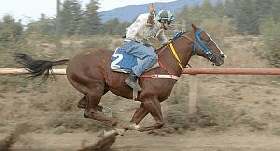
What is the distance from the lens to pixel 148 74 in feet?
26.0

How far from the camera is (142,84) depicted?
7.93 meters

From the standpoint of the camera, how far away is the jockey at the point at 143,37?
25.7 ft

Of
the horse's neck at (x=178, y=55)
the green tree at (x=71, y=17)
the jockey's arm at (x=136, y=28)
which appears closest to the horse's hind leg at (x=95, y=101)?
the jockey's arm at (x=136, y=28)

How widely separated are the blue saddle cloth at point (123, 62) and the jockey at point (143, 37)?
0.23ft

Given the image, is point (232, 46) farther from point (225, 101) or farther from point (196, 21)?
point (225, 101)

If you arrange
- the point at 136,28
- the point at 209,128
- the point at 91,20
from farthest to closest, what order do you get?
the point at 91,20 < the point at 209,128 < the point at 136,28

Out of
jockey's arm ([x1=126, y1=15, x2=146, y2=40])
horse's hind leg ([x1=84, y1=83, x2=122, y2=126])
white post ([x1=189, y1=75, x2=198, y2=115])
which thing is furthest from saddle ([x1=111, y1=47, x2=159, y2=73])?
white post ([x1=189, y1=75, x2=198, y2=115])

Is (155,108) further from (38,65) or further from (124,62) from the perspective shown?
(38,65)

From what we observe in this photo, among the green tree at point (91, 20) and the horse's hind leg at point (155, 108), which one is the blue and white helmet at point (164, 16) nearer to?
the horse's hind leg at point (155, 108)

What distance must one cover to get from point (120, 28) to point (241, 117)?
21.6 feet

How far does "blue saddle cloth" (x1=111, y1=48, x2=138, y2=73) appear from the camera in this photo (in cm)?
795

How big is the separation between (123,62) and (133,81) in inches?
13.9

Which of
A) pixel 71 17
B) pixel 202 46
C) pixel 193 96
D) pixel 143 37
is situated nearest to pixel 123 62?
pixel 143 37

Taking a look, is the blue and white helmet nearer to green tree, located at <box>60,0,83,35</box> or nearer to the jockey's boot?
the jockey's boot
